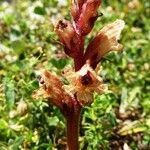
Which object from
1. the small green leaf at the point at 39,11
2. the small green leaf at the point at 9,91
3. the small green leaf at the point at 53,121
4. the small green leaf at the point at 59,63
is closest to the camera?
the small green leaf at the point at 9,91

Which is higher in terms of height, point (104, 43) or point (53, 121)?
point (104, 43)

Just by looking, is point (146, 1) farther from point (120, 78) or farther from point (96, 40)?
point (96, 40)

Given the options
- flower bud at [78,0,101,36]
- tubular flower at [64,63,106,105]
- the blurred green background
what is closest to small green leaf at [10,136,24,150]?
the blurred green background

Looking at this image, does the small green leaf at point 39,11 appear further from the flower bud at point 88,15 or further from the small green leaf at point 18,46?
the flower bud at point 88,15

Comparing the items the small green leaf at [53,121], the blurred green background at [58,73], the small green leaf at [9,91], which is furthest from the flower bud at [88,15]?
the small green leaf at [53,121]

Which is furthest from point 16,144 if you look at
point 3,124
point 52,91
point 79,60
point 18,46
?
point 18,46

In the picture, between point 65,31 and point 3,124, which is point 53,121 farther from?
point 65,31

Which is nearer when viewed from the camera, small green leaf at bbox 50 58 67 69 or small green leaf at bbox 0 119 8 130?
small green leaf at bbox 0 119 8 130

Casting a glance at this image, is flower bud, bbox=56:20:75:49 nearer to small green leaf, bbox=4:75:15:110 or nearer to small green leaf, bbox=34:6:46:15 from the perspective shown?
small green leaf, bbox=4:75:15:110
